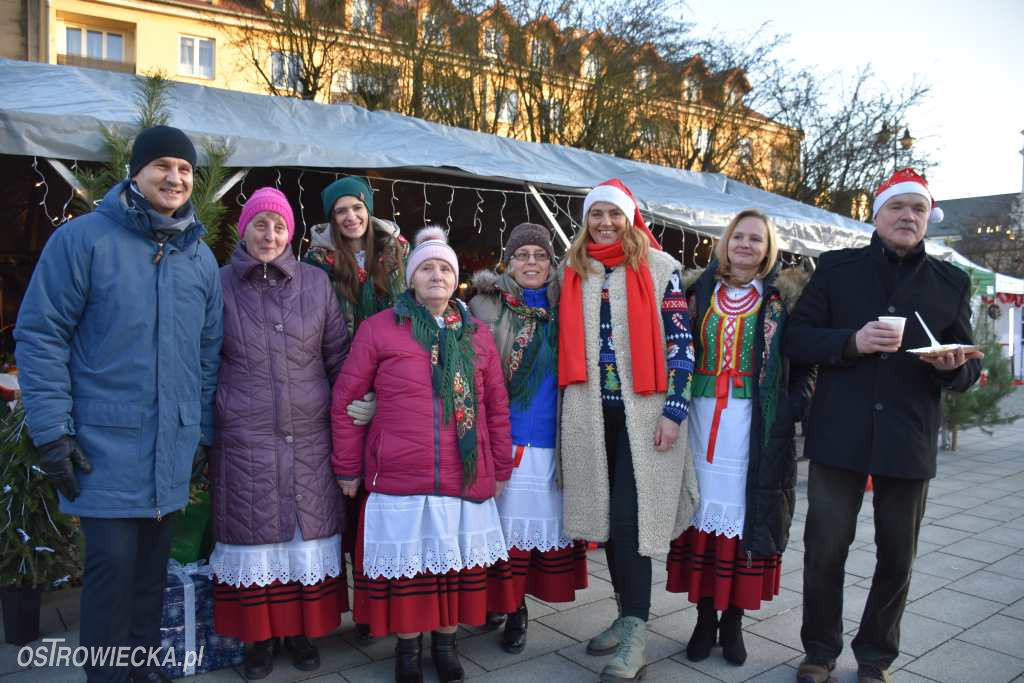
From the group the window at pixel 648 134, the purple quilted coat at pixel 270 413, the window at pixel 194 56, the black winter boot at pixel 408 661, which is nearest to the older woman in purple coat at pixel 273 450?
the purple quilted coat at pixel 270 413

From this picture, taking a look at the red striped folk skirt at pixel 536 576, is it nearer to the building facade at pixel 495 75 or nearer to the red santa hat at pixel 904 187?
the red santa hat at pixel 904 187

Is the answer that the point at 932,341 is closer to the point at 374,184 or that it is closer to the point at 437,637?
the point at 437,637

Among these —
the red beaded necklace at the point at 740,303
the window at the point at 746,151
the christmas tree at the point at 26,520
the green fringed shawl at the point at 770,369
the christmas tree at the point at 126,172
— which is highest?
the window at the point at 746,151

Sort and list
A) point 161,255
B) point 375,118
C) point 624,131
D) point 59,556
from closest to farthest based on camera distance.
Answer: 1. point 161,255
2. point 59,556
3. point 375,118
4. point 624,131

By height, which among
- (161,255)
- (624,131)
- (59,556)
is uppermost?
(624,131)

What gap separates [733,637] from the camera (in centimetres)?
324

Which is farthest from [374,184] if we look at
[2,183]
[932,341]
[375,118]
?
[932,341]

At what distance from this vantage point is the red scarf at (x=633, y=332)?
307 centimetres

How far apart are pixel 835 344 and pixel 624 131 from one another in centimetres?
1185

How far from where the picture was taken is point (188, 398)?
105 inches

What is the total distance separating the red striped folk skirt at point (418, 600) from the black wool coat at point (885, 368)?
143 cm

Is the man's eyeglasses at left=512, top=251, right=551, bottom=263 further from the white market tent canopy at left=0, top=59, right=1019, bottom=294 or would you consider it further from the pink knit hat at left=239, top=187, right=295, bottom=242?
the white market tent canopy at left=0, top=59, right=1019, bottom=294

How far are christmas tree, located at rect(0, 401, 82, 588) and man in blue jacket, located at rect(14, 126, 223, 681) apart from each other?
2.98 ft

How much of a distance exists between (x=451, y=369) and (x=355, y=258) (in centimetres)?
81
